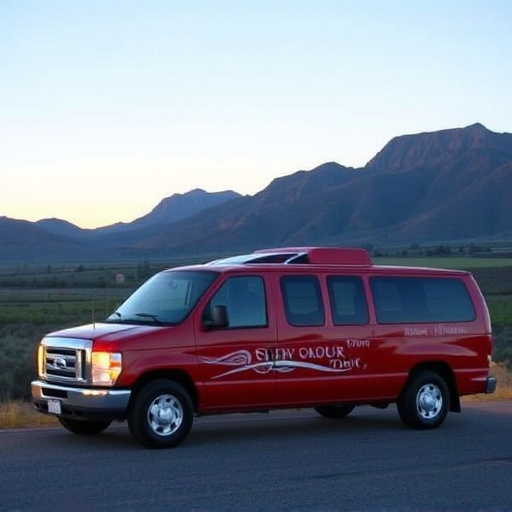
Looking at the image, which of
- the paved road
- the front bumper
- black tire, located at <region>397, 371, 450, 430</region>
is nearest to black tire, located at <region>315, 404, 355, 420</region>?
the paved road

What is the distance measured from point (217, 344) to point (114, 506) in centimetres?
359

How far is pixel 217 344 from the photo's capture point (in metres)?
12.3

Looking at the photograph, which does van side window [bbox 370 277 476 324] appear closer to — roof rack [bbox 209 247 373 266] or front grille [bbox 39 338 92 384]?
roof rack [bbox 209 247 373 266]

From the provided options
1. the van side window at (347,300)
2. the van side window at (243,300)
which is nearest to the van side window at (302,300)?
the van side window at (347,300)

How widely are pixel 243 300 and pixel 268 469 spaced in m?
2.42

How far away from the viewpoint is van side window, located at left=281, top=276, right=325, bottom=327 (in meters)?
13.0

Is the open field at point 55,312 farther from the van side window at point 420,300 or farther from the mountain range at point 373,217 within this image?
the mountain range at point 373,217

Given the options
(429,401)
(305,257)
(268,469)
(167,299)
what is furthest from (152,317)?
(429,401)

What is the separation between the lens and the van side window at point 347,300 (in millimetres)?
13438

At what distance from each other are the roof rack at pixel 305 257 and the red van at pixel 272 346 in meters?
0.02

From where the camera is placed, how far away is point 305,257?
13586mm

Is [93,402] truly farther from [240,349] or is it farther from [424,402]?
[424,402]

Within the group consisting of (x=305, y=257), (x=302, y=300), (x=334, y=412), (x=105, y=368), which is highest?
(x=305, y=257)

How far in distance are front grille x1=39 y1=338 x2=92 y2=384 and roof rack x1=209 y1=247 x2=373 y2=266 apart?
226 centimetres
